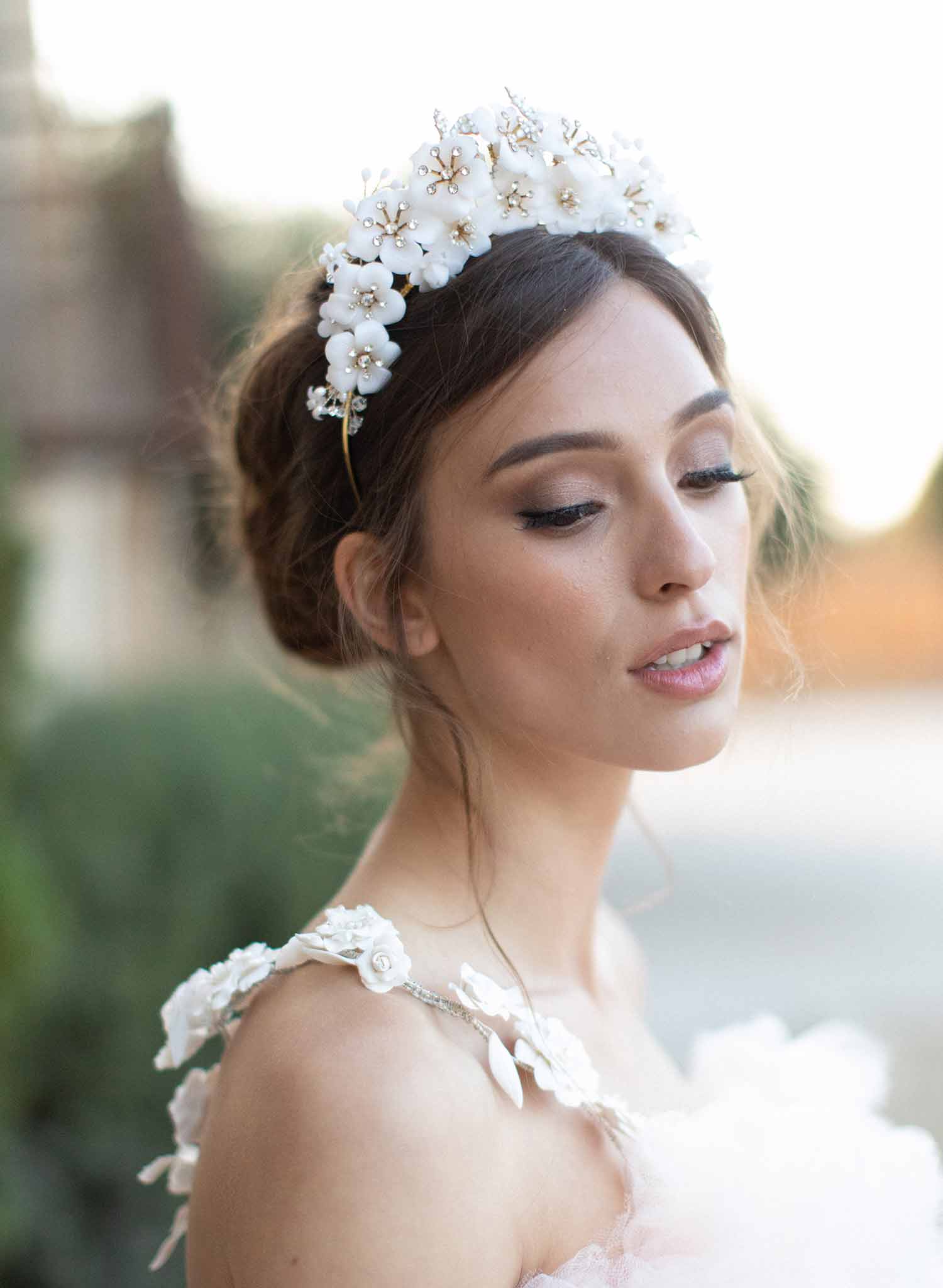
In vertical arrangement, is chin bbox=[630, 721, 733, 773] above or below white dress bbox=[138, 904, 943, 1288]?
above

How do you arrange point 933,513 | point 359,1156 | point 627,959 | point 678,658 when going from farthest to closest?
point 933,513 < point 627,959 < point 678,658 < point 359,1156

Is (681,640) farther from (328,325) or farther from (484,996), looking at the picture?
(328,325)

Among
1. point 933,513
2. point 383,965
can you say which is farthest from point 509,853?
point 933,513

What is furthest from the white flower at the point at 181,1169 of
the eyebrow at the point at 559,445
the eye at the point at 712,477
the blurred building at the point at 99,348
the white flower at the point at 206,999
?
the blurred building at the point at 99,348

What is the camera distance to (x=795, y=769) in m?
13.3

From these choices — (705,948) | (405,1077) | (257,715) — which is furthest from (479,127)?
(705,948)

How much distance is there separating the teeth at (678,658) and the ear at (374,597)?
34 cm

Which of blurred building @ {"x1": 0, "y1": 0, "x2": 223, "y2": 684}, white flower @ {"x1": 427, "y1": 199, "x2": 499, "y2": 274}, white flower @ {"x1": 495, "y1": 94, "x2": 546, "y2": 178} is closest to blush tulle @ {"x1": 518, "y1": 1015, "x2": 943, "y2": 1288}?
white flower @ {"x1": 427, "y1": 199, "x2": 499, "y2": 274}

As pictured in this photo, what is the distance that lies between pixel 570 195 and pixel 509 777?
33.8 inches

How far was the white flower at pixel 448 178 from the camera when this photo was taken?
1.85 m

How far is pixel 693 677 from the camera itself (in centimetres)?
178

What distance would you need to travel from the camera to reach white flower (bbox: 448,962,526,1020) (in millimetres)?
1630

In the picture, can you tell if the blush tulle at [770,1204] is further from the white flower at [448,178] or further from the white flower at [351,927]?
the white flower at [448,178]

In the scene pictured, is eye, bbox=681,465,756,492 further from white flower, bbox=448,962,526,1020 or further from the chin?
white flower, bbox=448,962,526,1020
